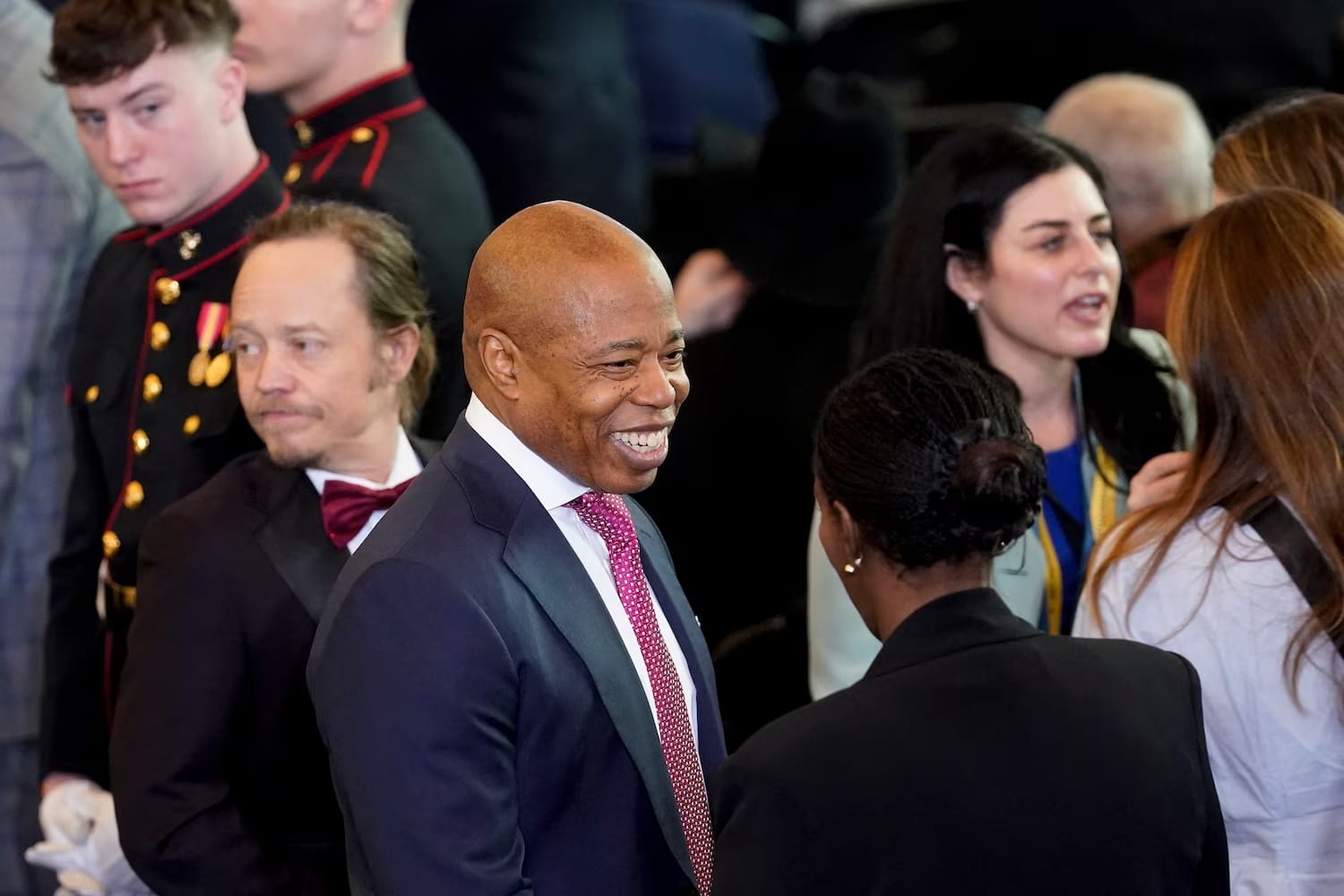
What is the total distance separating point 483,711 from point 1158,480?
1125mm

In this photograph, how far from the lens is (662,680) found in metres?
1.94

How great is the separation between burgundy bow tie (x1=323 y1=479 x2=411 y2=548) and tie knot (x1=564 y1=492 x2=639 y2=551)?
402 mm

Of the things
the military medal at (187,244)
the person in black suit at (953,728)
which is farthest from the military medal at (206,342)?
the person in black suit at (953,728)

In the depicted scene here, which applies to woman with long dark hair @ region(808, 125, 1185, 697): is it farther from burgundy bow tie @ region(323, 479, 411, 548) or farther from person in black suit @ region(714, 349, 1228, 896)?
person in black suit @ region(714, 349, 1228, 896)

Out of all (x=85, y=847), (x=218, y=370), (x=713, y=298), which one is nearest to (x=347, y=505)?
(x=218, y=370)

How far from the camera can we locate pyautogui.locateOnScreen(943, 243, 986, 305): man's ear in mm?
2826

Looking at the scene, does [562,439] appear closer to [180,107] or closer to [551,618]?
[551,618]

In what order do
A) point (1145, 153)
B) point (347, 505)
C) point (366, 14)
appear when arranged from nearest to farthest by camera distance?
point (347, 505), point (366, 14), point (1145, 153)

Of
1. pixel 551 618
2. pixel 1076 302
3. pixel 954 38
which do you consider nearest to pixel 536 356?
pixel 551 618

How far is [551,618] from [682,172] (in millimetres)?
A: 2891

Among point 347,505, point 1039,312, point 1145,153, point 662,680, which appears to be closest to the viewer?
point 662,680

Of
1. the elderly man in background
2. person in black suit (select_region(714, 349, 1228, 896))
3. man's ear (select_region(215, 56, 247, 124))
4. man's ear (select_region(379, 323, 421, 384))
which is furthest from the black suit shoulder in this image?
the elderly man in background

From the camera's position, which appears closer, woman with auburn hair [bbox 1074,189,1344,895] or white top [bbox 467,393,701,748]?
white top [bbox 467,393,701,748]

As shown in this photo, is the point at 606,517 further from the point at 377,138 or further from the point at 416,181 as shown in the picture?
the point at 377,138
